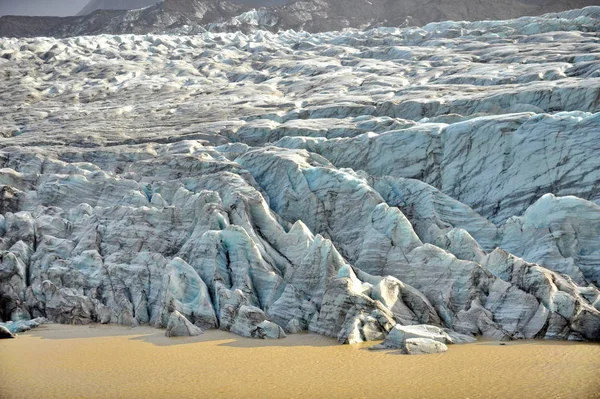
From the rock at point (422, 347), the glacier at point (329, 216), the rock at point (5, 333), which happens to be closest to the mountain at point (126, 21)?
the glacier at point (329, 216)

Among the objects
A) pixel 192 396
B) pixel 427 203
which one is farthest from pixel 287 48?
pixel 192 396

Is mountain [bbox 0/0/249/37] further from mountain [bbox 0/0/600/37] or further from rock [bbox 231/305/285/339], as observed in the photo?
rock [bbox 231/305/285/339]

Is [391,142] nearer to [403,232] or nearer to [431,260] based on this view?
[403,232]

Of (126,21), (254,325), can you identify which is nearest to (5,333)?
(254,325)

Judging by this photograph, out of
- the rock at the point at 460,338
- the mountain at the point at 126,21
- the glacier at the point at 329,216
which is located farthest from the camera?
the mountain at the point at 126,21

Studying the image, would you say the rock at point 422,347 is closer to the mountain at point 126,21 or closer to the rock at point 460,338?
the rock at point 460,338

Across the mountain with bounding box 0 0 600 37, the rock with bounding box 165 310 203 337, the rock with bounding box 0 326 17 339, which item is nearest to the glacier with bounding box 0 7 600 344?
the rock with bounding box 165 310 203 337

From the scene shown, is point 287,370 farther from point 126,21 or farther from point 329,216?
point 126,21
